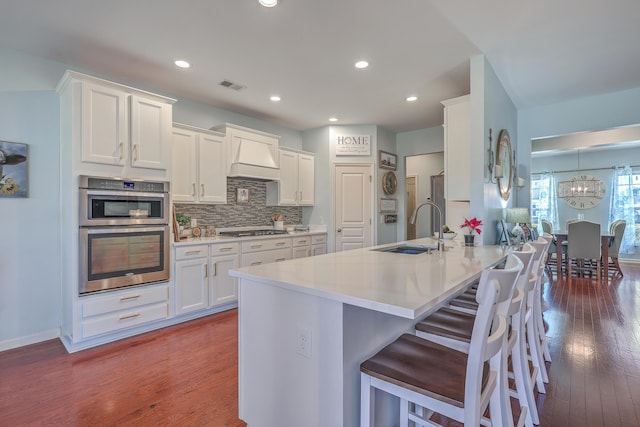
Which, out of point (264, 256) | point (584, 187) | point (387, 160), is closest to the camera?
point (264, 256)

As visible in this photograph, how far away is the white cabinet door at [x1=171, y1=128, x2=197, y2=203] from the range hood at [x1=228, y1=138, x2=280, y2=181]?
56 cm

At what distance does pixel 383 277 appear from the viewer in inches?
60.3

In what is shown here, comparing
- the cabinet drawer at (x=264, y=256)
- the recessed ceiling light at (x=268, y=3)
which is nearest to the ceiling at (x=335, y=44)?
the recessed ceiling light at (x=268, y=3)

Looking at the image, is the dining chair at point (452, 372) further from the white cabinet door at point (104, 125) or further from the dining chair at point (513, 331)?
the white cabinet door at point (104, 125)

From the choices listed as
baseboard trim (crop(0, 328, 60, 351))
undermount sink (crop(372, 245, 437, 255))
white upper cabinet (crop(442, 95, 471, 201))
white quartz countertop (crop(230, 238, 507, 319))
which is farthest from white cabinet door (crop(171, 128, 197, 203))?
white upper cabinet (crop(442, 95, 471, 201))

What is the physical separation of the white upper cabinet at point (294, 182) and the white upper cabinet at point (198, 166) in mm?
1018

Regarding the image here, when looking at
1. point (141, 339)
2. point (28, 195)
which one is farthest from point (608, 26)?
point (28, 195)

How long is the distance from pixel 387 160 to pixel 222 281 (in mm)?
3619

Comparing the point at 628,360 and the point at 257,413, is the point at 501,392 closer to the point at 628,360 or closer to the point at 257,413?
the point at 257,413

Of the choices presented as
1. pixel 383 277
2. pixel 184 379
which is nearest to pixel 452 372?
pixel 383 277

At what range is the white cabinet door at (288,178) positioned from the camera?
507 centimetres

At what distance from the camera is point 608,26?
2635mm

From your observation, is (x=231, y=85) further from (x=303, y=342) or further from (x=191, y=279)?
(x=303, y=342)

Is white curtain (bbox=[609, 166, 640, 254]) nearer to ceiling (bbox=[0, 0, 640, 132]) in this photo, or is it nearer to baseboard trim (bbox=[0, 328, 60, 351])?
ceiling (bbox=[0, 0, 640, 132])
